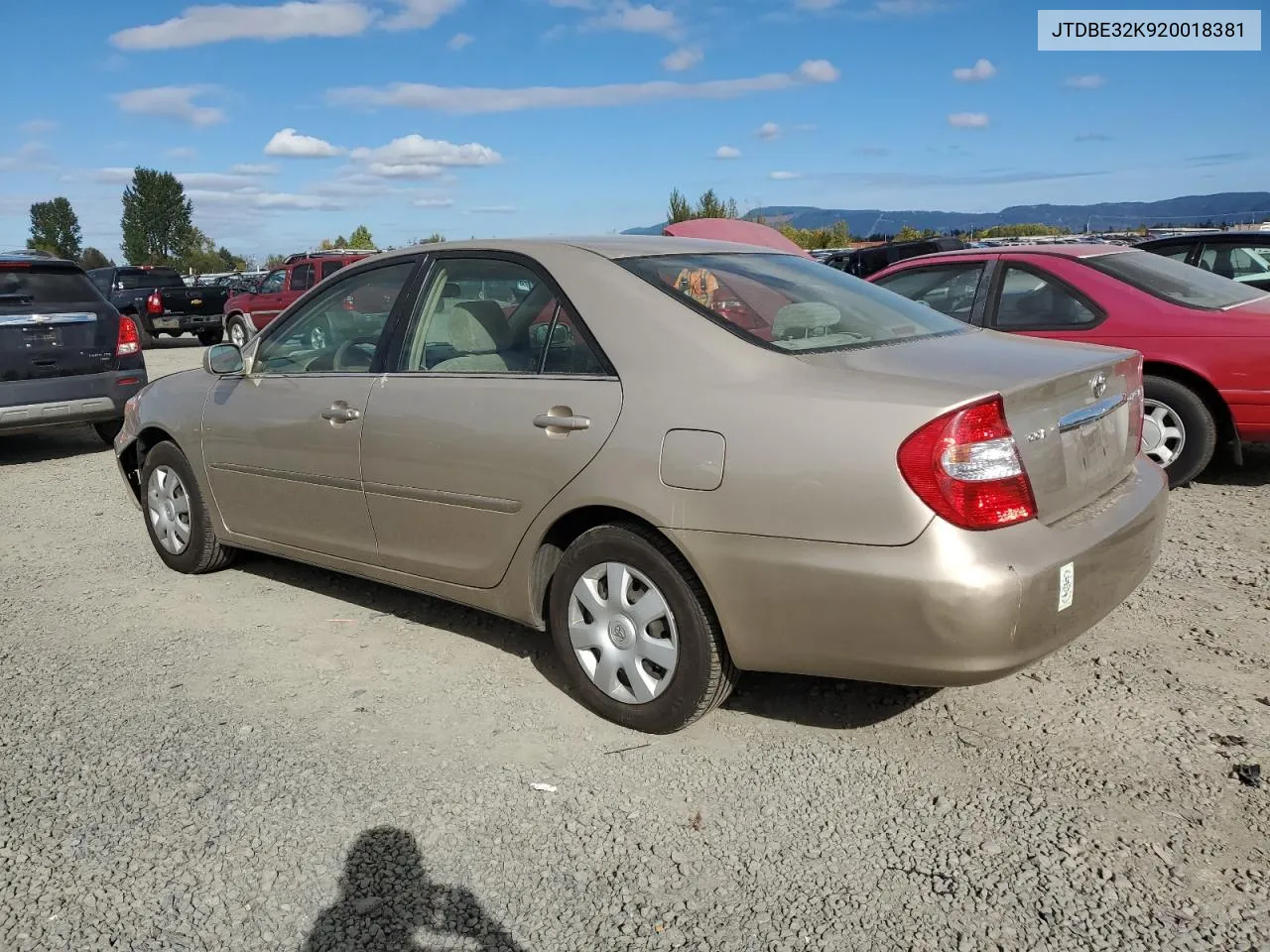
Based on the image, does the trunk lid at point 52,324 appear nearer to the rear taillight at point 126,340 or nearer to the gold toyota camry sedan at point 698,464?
the rear taillight at point 126,340

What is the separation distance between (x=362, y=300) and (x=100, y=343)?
5573 millimetres

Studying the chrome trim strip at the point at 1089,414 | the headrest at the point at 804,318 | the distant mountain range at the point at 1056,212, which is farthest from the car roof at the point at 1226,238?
the distant mountain range at the point at 1056,212

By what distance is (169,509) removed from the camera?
5395 mm

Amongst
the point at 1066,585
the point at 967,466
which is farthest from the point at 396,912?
the point at 1066,585

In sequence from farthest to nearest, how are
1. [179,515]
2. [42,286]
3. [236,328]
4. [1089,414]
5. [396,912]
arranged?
[236,328] < [42,286] < [179,515] < [1089,414] < [396,912]

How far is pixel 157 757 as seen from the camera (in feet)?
11.3

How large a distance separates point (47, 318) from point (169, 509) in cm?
422

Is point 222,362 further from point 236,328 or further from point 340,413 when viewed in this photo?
point 236,328

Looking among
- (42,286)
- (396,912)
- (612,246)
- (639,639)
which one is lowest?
(396,912)

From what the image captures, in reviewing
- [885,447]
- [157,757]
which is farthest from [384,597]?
[885,447]

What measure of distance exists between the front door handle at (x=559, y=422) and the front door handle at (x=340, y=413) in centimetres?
97

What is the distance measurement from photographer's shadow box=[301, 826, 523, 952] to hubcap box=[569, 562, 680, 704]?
2.92ft

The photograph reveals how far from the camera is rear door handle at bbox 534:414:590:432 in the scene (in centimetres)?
342

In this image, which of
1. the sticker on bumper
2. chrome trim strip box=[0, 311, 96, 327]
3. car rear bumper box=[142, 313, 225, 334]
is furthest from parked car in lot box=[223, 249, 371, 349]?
the sticker on bumper
